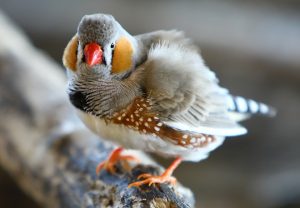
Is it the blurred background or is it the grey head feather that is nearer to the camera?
the grey head feather

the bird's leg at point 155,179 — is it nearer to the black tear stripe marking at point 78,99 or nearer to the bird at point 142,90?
the bird at point 142,90

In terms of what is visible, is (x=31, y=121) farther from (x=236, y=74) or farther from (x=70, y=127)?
(x=236, y=74)

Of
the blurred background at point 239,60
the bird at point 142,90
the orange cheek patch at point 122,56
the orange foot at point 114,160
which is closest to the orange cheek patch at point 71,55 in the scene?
the bird at point 142,90

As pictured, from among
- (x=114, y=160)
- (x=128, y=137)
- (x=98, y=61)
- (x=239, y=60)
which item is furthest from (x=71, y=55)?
(x=239, y=60)

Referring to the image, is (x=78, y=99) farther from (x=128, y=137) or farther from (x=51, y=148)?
(x=51, y=148)

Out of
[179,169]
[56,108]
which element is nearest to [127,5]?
[179,169]

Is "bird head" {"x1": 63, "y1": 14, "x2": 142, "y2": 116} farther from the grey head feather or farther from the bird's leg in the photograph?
the bird's leg

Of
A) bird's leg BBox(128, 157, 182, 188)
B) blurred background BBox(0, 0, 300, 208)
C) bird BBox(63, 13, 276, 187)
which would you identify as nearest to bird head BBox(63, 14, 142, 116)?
bird BBox(63, 13, 276, 187)
